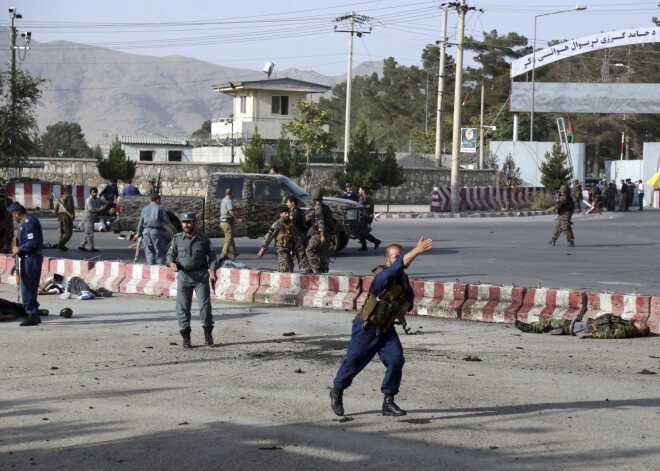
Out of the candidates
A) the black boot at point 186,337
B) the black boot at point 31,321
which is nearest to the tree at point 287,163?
the black boot at point 31,321

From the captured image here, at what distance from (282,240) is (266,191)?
5815 millimetres

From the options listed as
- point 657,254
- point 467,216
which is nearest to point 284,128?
point 467,216

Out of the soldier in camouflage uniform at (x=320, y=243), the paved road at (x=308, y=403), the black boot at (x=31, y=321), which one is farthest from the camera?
the soldier in camouflage uniform at (x=320, y=243)

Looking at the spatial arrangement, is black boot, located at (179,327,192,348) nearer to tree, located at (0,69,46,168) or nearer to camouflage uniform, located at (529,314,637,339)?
camouflage uniform, located at (529,314,637,339)

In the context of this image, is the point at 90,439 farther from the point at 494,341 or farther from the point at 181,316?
the point at 494,341

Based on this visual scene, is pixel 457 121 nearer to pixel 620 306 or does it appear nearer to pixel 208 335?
pixel 620 306

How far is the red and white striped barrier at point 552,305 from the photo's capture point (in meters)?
12.7

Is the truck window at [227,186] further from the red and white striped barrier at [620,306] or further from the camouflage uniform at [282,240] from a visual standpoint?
the red and white striped barrier at [620,306]

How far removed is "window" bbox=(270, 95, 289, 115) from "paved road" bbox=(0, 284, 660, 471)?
58.9 metres

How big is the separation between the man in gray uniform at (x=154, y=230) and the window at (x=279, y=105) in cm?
5318

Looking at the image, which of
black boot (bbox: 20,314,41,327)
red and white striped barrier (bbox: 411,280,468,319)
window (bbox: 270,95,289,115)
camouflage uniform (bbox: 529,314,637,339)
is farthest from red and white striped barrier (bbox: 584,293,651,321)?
window (bbox: 270,95,289,115)

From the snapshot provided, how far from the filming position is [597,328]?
469 inches

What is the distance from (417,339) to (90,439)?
5.66m

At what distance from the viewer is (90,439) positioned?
6840 mm
